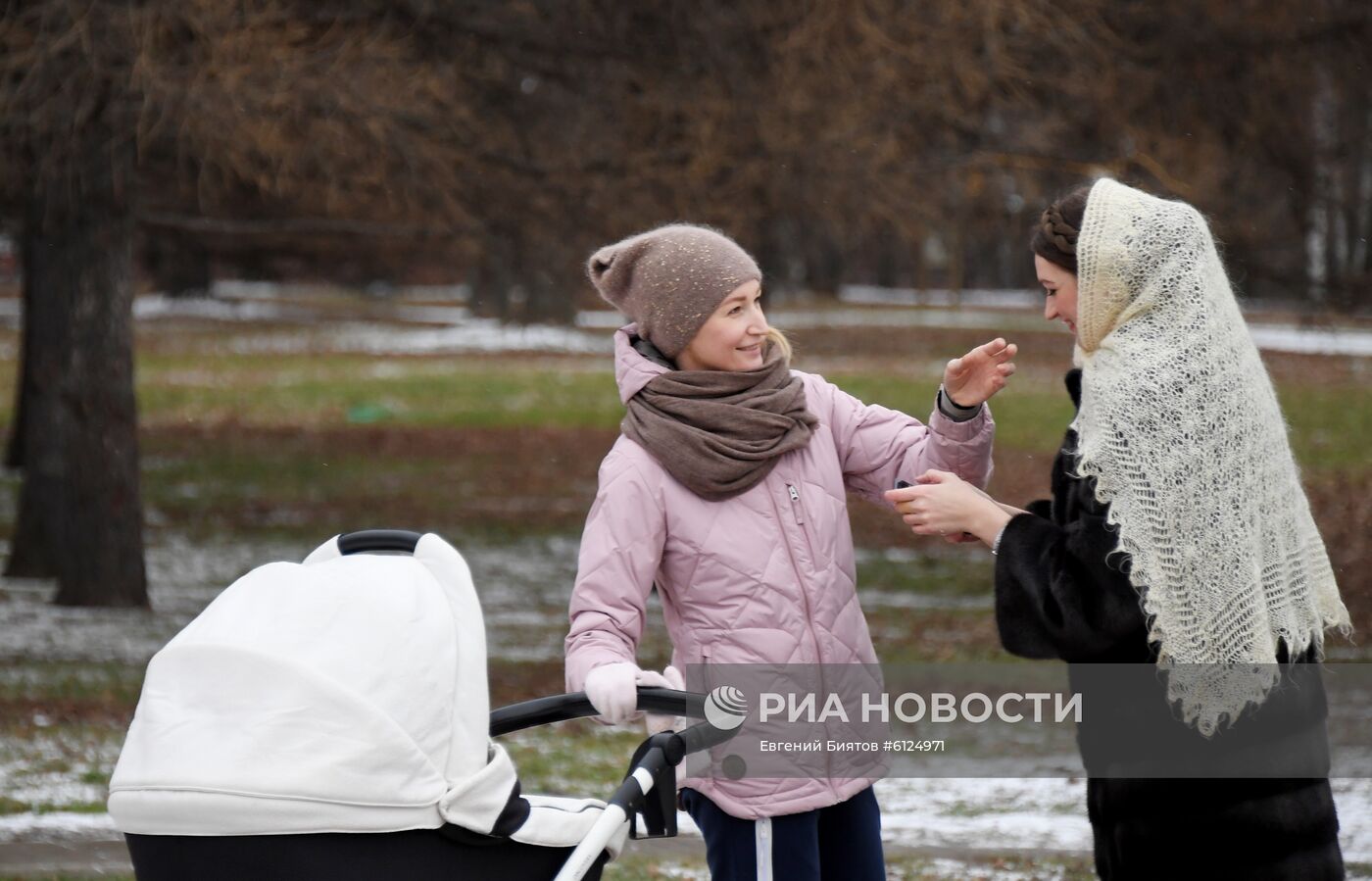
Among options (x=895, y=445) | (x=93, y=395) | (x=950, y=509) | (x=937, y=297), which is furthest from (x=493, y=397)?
(x=937, y=297)

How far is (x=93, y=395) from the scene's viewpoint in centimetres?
967

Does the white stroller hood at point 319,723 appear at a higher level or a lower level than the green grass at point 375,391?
higher

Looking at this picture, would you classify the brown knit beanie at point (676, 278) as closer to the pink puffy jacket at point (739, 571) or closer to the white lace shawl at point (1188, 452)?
the pink puffy jacket at point (739, 571)

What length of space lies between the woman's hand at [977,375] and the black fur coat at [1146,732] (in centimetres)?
43

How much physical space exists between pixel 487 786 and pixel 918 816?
132 inches

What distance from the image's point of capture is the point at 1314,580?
2818 millimetres

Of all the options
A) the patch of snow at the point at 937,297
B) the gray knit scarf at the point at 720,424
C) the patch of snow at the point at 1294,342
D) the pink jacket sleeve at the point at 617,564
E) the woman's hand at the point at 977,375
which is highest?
the woman's hand at the point at 977,375

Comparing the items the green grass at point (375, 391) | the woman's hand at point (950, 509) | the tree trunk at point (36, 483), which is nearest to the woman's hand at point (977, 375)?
the woman's hand at point (950, 509)

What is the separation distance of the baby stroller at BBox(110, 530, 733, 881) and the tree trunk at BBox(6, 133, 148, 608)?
7016mm

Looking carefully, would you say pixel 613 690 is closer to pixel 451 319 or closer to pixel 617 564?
pixel 617 564

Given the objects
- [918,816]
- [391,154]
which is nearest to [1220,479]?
[918,816]

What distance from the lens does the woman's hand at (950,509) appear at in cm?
292

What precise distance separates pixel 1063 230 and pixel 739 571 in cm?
83

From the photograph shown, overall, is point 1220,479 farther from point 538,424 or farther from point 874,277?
point 874,277
